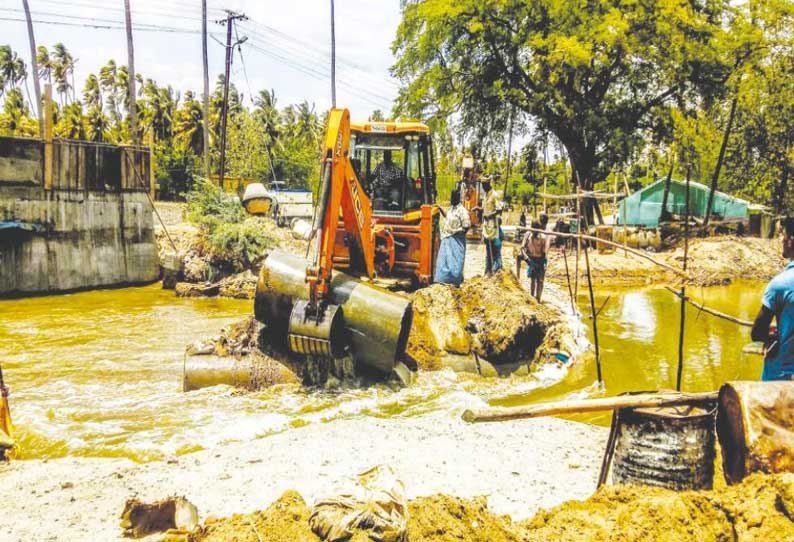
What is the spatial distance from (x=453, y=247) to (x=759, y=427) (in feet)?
22.1

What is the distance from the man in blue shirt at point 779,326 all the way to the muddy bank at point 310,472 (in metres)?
1.58

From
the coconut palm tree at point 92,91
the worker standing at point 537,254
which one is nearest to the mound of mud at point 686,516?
the worker standing at point 537,254

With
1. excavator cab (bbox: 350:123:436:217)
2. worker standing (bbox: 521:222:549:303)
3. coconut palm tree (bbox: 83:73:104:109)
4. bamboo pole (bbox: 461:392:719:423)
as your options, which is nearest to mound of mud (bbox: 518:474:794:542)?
bamboo pole (bbox: 461:392:719:423)

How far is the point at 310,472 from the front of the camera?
485 centimetres

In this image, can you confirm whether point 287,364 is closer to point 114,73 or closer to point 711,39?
point 711,39

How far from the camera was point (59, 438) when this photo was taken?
606 centimetres

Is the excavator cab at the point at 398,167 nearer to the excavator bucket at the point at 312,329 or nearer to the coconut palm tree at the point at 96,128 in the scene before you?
the excavator bucket at the point at 312,329

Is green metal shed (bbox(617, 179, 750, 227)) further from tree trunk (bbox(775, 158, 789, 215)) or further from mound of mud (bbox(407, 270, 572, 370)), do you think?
mound of mud (bbox(407, 270, 572, 370))

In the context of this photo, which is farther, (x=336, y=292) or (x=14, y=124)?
(x=14, y=124)

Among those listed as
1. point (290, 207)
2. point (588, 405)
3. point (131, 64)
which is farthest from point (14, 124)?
point (588, 405)

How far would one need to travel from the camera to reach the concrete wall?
15.6 m

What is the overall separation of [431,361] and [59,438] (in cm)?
442

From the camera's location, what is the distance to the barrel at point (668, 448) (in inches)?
138

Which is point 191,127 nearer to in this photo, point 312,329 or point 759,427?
point 312,329
